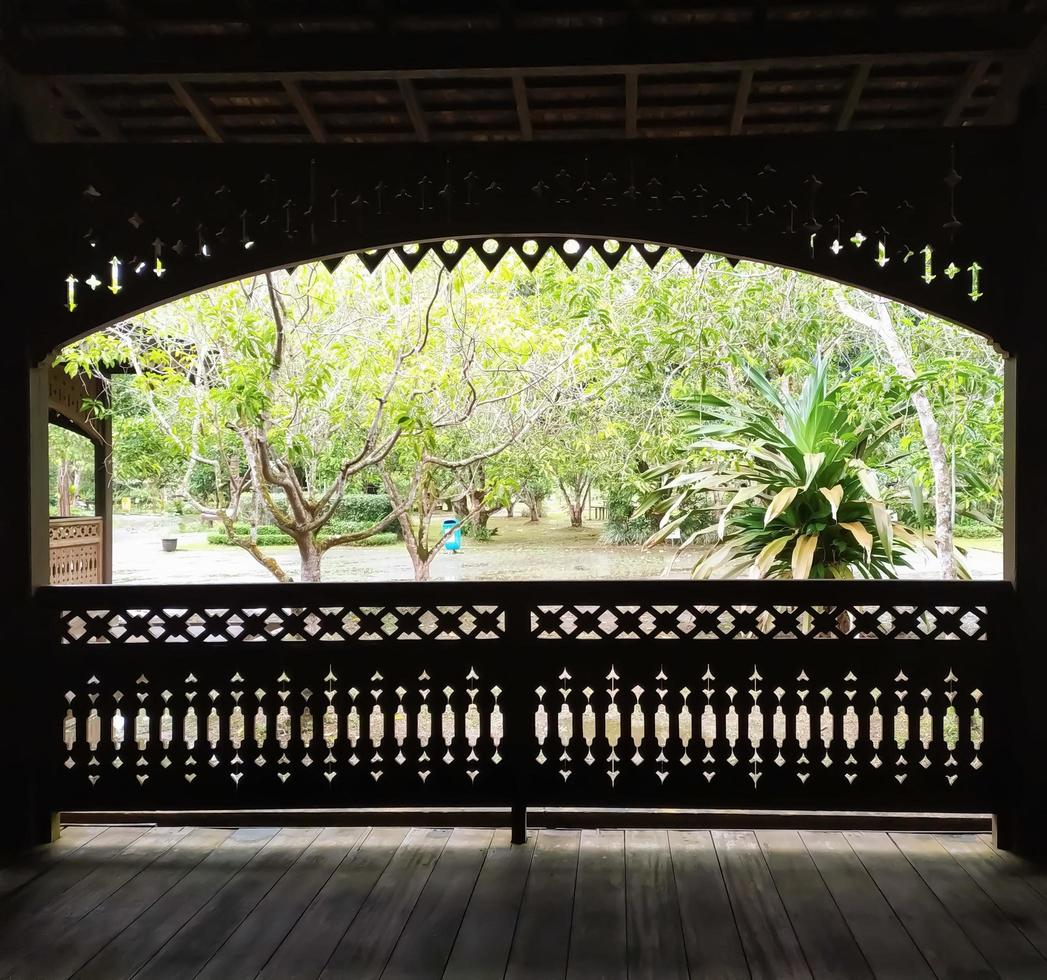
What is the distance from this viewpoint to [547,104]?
3.02 metres

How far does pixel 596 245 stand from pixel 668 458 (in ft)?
17.9

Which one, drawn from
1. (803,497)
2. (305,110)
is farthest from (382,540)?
(305,110)

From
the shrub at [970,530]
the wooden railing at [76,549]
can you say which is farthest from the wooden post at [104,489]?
the shrub at [970,530]

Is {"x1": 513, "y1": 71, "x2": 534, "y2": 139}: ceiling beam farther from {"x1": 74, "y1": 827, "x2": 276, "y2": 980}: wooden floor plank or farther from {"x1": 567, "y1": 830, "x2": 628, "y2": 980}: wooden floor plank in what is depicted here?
{"x1": 74, "y1": 827, "x2": 276, "y2": 980}: wooden floor plank

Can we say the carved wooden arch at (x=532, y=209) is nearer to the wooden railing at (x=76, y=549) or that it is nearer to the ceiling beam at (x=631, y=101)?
the ceiling beam at (x=631, y=101)

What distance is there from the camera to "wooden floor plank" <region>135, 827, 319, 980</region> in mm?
2193

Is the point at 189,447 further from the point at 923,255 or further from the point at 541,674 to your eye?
the point at 923,255

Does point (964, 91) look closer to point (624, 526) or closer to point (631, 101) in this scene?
point (631, 101)

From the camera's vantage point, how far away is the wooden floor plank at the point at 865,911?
2166 mm

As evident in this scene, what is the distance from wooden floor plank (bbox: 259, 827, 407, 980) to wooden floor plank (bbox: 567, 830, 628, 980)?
0.64 metres

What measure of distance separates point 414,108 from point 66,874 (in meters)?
2.79

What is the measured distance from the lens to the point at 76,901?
2.56m
